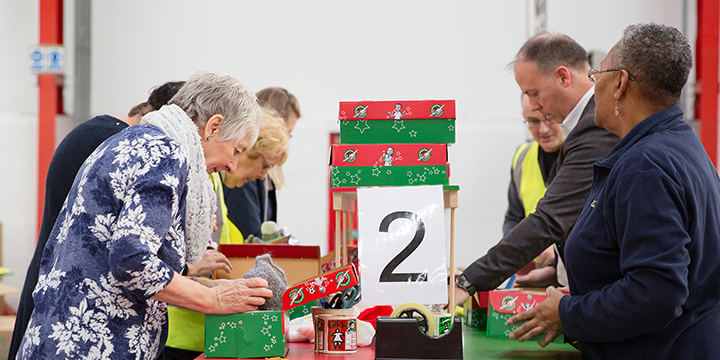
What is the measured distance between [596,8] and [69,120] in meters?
4.57

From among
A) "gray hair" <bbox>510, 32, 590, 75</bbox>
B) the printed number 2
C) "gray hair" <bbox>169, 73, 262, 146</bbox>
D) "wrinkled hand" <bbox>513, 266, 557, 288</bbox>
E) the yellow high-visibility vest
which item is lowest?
"wrinkled hand" <bbox>513, 266, 557, 288</bbox>

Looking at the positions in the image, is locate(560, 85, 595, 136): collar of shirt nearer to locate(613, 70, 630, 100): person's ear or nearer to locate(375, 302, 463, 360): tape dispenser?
locate(613, 70, 630, 100): person's ear

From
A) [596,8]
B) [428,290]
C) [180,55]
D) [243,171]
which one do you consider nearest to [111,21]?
[180,55]

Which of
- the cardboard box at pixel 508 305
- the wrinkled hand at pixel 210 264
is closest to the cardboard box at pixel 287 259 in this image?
the wrinkled hand at pixel 210 264

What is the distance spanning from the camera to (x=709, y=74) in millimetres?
4344

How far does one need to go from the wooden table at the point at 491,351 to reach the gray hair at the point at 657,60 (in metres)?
0.78

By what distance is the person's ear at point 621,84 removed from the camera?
1285mm

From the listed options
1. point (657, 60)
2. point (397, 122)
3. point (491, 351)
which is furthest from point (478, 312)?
point (657, 60)

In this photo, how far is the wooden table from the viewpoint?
4.91 ft

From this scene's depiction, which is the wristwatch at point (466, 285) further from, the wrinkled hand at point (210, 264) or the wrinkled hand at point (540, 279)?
the wrinkled hand at point (210, 264)

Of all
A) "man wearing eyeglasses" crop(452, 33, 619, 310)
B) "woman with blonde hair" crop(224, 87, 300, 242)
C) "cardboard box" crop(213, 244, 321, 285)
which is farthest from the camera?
"woman with blonde hair" crop(224, 87, 300, 242)

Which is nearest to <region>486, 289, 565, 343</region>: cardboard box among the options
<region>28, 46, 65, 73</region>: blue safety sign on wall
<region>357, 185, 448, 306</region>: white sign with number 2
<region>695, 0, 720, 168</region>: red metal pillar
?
<region>357, 185, 448, 306</region>: white sign with number 2

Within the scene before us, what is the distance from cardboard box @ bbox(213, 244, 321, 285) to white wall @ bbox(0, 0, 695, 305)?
2790 millimetres

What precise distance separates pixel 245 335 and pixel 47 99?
4.29m
